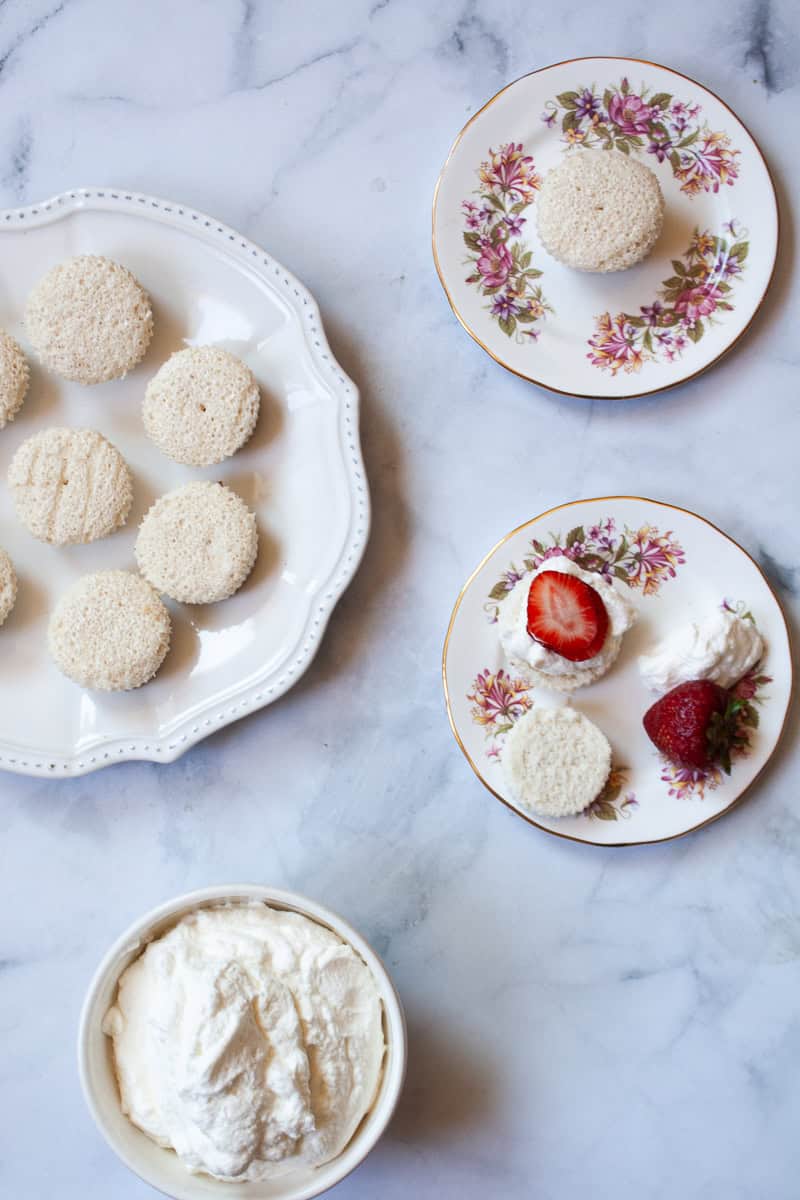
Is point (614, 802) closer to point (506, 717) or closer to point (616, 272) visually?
point (506, 717)

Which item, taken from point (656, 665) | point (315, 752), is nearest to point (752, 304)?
point (656, 665)

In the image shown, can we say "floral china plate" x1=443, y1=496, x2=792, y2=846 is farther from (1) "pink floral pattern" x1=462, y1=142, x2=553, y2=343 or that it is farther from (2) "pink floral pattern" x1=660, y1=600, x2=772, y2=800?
(1) "pink floral pattern" x1=462, y1=142, x2=553, y2=343

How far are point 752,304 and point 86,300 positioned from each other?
98cm

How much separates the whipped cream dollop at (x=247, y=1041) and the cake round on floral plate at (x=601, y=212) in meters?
1.02

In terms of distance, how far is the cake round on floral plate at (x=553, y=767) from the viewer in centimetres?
153

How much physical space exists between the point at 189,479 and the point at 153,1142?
3.05 feet

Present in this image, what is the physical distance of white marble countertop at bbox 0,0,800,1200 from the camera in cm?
162

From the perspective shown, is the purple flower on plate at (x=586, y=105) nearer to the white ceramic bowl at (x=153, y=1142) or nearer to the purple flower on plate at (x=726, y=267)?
the purple flower on plate at (x=726, y=267)

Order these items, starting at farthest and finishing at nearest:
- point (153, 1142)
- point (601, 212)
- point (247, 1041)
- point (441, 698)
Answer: point (441, 698) < point (601, 212) < point (153, 1142) < point (247, 1041)

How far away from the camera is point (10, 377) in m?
1.57

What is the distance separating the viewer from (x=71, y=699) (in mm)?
1614

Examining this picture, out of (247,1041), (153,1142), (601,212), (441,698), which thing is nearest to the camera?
(247,1041)

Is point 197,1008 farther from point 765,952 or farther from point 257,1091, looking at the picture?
point 765,952

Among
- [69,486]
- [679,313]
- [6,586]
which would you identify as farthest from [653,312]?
[6,586]
